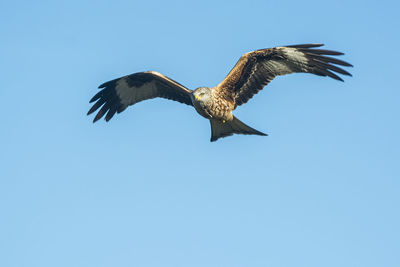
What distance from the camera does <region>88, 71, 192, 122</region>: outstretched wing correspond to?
12.8 m

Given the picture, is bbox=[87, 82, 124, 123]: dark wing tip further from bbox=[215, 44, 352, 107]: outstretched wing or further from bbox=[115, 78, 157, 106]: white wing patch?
bbox=[215, 44, 352, 107]: outstretched wing

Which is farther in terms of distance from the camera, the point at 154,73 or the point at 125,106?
the point at 125,106

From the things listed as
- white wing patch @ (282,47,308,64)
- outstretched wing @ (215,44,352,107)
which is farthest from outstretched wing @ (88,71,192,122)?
white wing patch @ (282,47,308,64)

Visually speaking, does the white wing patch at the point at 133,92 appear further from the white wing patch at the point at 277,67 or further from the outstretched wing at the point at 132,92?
the white wing patch at the point at 277,67

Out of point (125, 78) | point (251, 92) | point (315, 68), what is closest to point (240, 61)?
point (251, 92)

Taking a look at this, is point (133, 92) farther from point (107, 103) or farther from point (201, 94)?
point (201, 94)

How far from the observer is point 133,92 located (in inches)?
523

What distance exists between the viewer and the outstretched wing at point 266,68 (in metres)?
11.2

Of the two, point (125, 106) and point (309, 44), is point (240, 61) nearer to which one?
point (309, 44)

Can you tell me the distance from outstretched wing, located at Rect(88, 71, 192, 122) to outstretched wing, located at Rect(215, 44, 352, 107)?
1.27m

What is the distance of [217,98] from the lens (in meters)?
11.4

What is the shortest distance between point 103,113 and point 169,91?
1700mm

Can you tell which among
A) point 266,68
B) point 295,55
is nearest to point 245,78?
point 266,68

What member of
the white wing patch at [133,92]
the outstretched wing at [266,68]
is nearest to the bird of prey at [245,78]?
the outstretched wing at [266,68]
